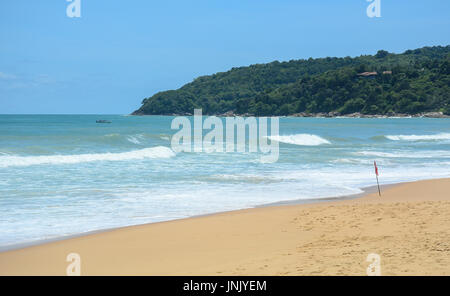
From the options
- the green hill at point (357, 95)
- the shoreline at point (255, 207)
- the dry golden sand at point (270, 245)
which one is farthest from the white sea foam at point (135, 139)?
the green hill at point (357, 95)

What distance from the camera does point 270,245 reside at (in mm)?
7523

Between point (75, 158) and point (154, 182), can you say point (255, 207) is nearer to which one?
point (154, 182)

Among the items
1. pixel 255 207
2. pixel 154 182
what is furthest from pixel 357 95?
pixel 255 207

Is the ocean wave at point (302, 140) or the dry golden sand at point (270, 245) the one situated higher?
the ocean wave at point (302, 140)

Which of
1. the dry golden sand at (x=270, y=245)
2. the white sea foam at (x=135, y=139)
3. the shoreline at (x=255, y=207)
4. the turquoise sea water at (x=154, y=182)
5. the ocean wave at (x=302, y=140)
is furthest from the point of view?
the ocean wave at (x=302, y=140)

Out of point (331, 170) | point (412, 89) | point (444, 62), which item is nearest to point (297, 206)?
point (331, 170)

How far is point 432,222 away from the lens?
820cm

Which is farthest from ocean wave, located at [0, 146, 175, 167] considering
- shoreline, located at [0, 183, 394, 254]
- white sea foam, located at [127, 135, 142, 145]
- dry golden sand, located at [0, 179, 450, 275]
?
dry golden sand, located at [0, 179, 450, 275]

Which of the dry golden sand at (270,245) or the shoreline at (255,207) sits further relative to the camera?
the shoreline at (255,207)

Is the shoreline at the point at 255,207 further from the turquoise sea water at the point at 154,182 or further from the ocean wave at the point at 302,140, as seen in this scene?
the ocean wave at the point at 302,140

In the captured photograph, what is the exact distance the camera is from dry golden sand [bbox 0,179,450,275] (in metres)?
6.03

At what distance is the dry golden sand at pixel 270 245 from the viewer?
6.03 m

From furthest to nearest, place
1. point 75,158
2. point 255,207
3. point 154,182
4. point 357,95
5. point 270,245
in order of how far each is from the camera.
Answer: point 357,95, point 75,158, point 154,182, point 255,207, point 270,245
